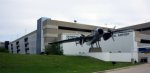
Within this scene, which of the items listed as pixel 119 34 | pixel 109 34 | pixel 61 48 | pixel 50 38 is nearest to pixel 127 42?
pixel 119 34

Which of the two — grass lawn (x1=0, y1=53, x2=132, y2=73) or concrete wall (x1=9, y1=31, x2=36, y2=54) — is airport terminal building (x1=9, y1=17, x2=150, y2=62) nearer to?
concrete wall (x1=9, y1=31, x2=36, y2=54)

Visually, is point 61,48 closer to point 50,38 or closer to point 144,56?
point 50,38

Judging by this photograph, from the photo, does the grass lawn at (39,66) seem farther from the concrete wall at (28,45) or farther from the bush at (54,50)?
the concrete wall at (28,45)

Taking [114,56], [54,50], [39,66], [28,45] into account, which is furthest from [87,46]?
[28,45]

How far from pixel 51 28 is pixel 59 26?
4.27 m

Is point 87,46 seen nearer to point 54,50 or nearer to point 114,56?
point 54,50

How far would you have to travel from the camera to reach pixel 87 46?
7781 cm

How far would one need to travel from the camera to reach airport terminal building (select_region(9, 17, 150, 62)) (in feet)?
199

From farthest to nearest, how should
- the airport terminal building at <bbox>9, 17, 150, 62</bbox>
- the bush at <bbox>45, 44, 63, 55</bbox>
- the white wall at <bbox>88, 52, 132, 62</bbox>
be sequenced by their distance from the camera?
1. the bush at <bbox>45, 44, 63, 55</bbox>
2. the airport terminal building at <bbox>9, 17, 150, 62</bbox>
3. the white wall at <bbox>88, 52, 132, 62</bbox>

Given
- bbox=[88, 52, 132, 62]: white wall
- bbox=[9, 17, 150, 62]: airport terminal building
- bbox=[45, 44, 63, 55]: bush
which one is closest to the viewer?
bbox=[88, 52, 132, 62]: white wall

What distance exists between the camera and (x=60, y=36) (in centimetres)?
8525

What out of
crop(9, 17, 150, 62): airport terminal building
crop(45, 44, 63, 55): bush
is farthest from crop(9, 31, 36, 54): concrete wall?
crop(45, 44, 63, 55): bush

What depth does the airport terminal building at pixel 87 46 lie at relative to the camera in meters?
60.7

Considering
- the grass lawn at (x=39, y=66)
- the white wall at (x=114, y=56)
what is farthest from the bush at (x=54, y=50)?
the grass lawn at (x=39, y=66)
